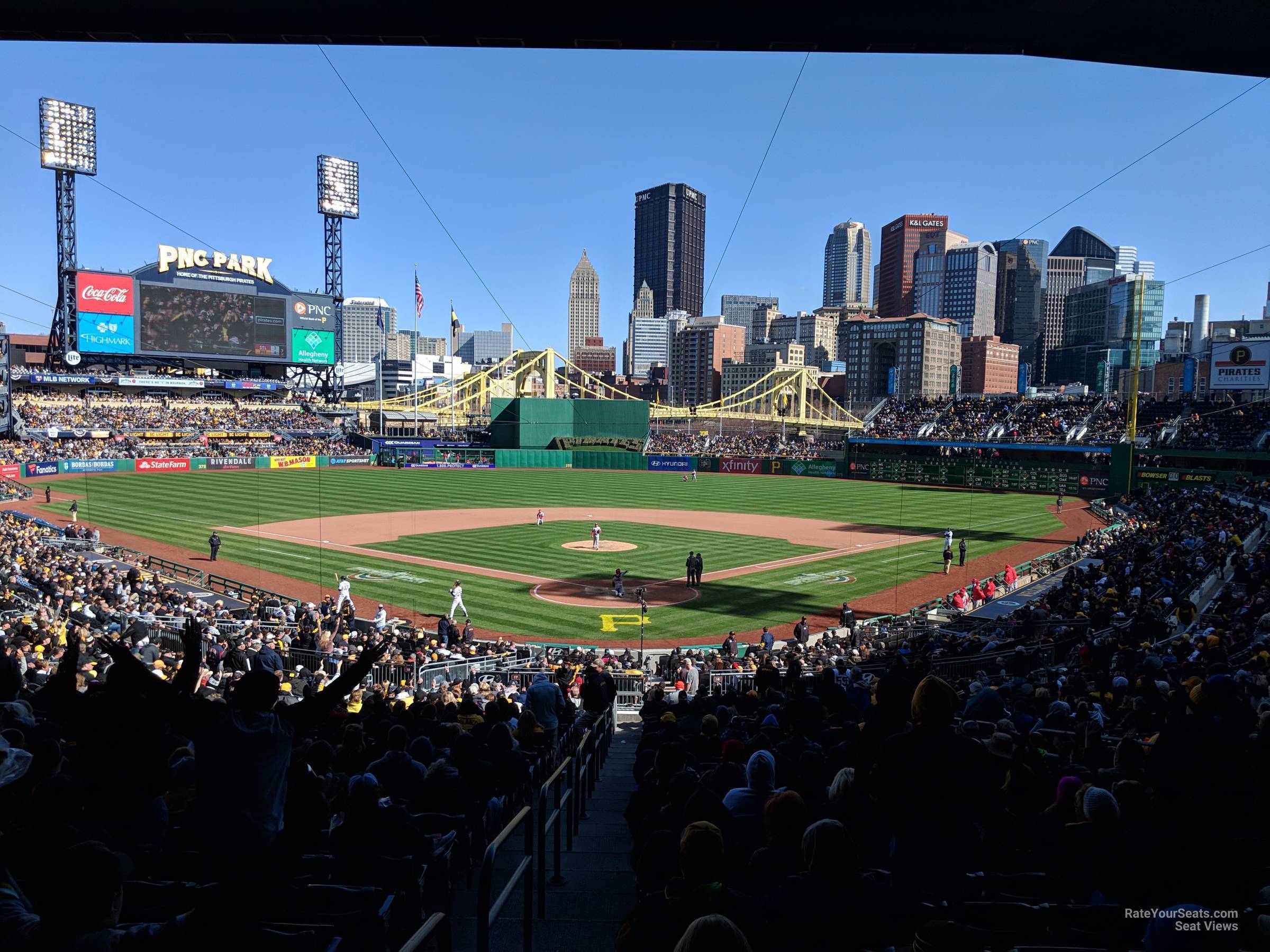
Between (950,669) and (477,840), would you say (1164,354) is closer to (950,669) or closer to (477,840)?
(950,669)

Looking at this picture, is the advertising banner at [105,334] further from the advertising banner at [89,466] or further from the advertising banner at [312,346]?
the advertising banner at [89,466]

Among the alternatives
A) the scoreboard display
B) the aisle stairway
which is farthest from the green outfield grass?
the scoreboard display

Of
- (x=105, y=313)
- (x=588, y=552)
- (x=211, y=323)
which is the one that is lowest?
(x=588, y=552)

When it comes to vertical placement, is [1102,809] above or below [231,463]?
above

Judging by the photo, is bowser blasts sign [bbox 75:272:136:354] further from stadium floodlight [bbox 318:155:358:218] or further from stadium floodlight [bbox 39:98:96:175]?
stadium floodlight [bbox 318:155:358:218]

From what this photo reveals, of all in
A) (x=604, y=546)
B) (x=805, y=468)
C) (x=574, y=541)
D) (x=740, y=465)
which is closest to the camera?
(x=604, y=546)

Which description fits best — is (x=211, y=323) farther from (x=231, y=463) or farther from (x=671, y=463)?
(x=671, y=463)

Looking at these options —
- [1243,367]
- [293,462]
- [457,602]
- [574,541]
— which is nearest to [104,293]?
[293,462]
